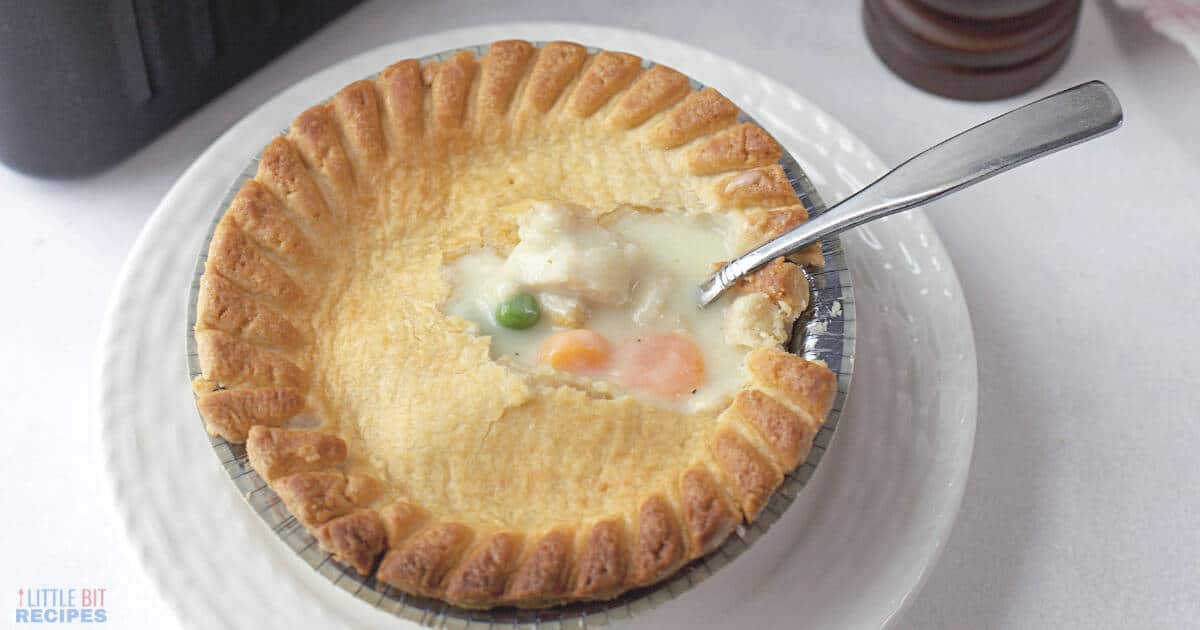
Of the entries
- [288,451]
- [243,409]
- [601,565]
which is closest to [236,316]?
[243,409]

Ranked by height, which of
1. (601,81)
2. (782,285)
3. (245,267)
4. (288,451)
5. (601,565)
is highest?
(601,81)

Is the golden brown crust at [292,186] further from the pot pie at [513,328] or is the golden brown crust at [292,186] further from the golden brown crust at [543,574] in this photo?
the golden brown crust at [543,574]

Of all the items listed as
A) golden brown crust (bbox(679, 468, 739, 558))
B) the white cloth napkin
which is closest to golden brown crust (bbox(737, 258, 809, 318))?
golden brown crust (bbox(679, 468, 739, 558))

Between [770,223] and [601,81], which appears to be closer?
[770,223]

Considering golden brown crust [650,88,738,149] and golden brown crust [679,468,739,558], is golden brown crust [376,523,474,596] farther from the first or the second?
golden brown crust [650,88,738,149]

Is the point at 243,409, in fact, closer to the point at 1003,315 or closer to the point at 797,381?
the point at 797,381

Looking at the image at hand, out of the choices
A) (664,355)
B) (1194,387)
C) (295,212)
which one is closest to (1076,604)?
(1194,387)

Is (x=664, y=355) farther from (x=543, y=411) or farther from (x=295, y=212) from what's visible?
(x=295, y=212)
